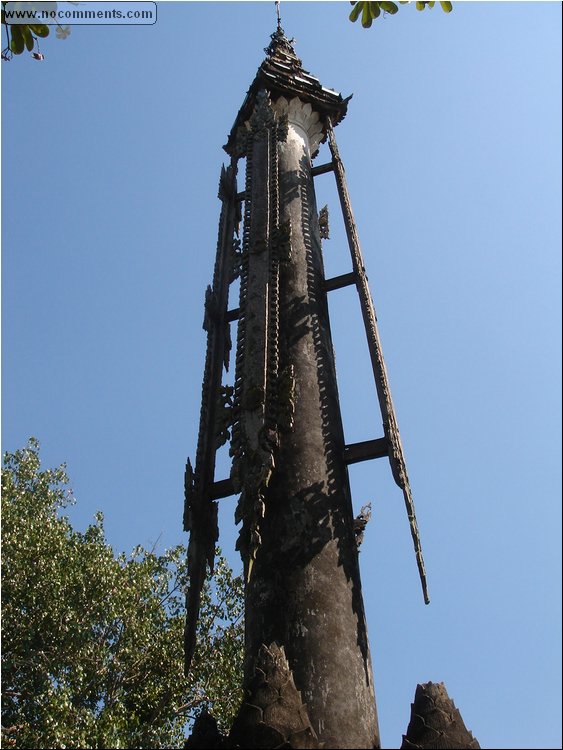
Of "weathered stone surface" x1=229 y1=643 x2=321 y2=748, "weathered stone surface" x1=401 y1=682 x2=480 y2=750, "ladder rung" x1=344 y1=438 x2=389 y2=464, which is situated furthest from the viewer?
"ladder rung" x1=344 y1=438 x2=389 y2=464

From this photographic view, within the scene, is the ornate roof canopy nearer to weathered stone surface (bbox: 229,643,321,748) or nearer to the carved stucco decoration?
the carved stucco decoration

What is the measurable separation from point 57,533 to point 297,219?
1203 cm

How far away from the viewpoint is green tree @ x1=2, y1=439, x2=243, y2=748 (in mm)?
15695

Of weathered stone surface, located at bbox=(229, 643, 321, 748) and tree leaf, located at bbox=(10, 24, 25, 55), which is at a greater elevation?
tree leaf, located at bbox=(10, 24, 25, 55)

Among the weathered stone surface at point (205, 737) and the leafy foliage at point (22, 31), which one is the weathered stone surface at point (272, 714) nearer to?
the weathered stone surface at point (205, 737)

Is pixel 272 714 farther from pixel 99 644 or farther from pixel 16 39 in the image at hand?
pixel 99 644

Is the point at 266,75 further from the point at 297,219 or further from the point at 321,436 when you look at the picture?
the point at 321,436

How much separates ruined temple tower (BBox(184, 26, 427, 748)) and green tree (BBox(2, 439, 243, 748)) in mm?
7794

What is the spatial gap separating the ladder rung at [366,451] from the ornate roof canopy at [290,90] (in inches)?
310

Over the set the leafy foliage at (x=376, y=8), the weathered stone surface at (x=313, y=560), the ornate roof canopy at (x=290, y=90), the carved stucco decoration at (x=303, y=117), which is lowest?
the weathered stone surface at (x=313, y=560)

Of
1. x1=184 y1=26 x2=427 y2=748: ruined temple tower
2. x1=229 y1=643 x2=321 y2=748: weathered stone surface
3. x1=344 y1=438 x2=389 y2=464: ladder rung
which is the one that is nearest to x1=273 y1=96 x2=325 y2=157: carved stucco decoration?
x1=184 y1=26 x2=427 y2=748: ruined temple tower

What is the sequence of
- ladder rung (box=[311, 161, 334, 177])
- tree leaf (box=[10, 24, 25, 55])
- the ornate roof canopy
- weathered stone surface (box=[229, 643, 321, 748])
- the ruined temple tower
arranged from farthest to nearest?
the ornate roof canopy → ladder rung (box=[311, 161, 334, 177]) → tree leaf (box=[10, 24, 25, 55]) → the ruined temple tower → weathered stone surface (box=[229, 643, 321, 748])

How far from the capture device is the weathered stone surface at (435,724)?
5801 millimetres

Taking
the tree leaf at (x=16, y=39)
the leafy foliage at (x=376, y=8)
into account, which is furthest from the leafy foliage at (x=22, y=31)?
the leafy foliage at (x=376, y=8)
